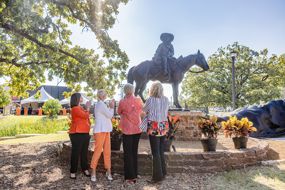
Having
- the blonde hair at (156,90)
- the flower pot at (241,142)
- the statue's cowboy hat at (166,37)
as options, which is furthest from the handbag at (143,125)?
the statue's cowboy hat at (166,37)

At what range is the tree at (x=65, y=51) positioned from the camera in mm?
9216

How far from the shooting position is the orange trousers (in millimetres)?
4867

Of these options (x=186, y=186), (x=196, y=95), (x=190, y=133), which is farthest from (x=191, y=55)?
(x=196, y=95)

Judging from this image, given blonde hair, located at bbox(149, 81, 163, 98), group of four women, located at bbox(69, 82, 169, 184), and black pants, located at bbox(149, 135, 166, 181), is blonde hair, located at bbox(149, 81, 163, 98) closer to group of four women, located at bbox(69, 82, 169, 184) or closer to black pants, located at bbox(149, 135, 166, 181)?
group of four women, located at bbox(69, 82, 169, 184)

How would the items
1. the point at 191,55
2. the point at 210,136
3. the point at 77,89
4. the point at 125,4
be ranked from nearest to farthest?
the point at 210,136 < the point at 191,55 < the point at 125,4 < the point at 77,89

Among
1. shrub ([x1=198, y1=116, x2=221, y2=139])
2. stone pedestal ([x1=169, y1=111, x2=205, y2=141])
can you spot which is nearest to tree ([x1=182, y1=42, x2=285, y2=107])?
stone pedestal ([x1=169, y1=111, x2=205, y2=141])

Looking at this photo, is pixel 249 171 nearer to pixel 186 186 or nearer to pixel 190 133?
pixel 186 186

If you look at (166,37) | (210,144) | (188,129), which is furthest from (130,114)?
(166,37)

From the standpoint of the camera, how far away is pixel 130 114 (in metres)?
4.70

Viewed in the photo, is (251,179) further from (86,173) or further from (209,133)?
(86,173)

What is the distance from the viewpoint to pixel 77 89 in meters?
12.3

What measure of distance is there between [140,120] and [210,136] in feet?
6.56

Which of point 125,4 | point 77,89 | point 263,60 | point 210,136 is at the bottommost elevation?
point 210,136

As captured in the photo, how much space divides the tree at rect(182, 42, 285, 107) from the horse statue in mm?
19706
